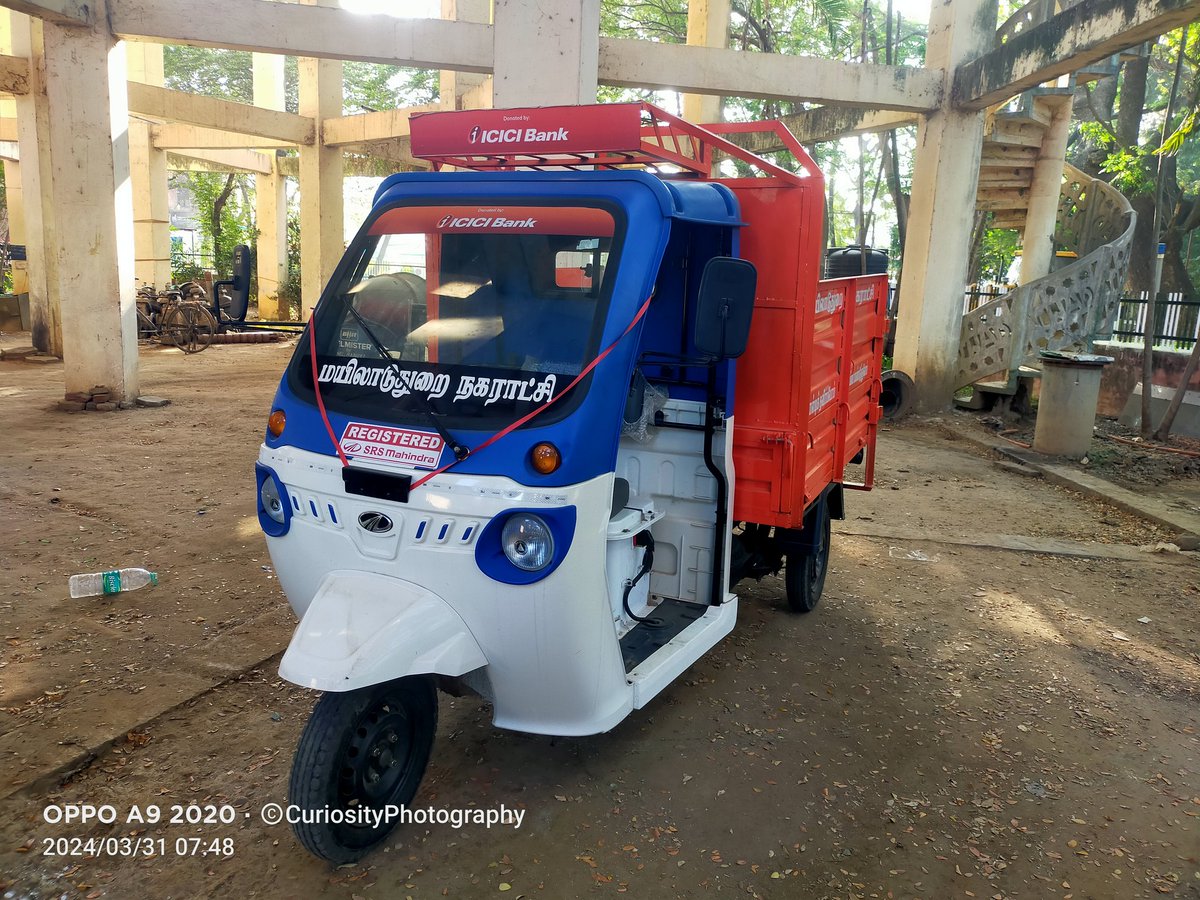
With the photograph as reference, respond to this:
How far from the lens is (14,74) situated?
12.6 meters

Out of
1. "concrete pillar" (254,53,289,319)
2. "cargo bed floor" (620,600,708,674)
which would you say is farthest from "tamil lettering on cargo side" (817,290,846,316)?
"concrete pillar" (254,53,289,319)

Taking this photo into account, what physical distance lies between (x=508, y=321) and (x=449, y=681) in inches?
49.3

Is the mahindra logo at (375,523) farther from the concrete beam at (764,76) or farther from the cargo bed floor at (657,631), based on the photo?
the concrete beam at (764,76)

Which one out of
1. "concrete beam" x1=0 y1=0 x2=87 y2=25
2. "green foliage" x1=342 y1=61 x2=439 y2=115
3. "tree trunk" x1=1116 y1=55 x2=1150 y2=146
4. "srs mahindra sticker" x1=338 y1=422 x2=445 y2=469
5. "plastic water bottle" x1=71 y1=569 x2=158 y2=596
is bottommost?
"plastic water bottle" x1=71 y1=569 x2=158 y2=596

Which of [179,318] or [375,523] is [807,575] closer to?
[375,523]

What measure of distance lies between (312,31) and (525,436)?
795 centimetres

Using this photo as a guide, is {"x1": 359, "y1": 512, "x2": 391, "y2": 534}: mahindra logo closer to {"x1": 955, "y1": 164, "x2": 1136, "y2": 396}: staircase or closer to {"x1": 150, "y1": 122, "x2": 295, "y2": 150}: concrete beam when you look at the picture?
{"x1": 955, "y1": 164, "x2": 1136, "y2": 396}: staircase

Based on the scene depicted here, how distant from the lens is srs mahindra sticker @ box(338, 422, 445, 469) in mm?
2908

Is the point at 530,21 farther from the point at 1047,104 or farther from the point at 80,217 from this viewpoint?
the point at 1047,104

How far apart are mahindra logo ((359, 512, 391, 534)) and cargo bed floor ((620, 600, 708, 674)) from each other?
1008mm

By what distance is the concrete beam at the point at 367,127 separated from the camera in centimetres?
1465

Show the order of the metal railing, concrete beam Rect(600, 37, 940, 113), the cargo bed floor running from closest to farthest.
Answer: the cargo bed floor, concrete beam Rect(600, 37, 940, 113), the metal railing

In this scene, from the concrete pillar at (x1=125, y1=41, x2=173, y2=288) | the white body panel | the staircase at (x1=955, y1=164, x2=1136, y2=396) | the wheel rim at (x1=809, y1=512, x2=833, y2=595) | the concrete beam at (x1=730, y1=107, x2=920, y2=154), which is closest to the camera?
the white body panel

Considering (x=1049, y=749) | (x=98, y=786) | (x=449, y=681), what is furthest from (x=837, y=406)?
(x=98, y=786)
